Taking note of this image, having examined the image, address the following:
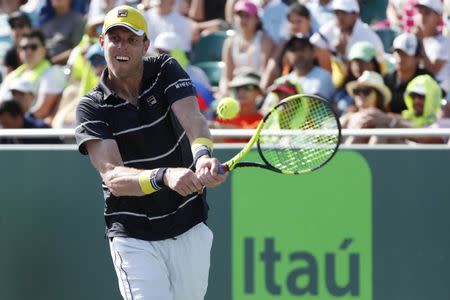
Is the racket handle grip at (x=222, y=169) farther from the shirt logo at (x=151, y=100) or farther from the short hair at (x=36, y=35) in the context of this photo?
the short hair at (x=36, y=35)

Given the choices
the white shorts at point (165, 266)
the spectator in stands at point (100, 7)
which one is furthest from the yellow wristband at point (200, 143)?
the spectator in stands at point (100, 7)

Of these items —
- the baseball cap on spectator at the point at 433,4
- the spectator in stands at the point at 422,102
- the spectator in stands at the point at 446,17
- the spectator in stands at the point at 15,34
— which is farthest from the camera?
the spectator in stands at the point at 15,34

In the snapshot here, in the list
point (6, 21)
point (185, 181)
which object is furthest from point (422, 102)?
point (6, 21)

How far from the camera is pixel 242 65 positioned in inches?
329

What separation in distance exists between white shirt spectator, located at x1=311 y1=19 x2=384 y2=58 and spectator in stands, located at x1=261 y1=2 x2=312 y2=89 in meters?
0.16

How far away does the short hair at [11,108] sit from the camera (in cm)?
796

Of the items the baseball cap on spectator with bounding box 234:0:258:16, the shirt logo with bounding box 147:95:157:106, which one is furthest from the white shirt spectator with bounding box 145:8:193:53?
the shirt logo with bounding box 147:95:157:106

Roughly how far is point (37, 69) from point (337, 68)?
2779mm

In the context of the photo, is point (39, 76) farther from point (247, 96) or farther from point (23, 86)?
point (247, 96)

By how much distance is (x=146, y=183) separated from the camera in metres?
4.41

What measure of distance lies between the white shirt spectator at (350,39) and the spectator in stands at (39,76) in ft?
7.63

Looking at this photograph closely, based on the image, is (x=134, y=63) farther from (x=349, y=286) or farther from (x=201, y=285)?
(x=349, y=286)

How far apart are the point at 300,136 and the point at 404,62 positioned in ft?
6.65

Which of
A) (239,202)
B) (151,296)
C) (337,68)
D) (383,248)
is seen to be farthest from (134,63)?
(337,68)
